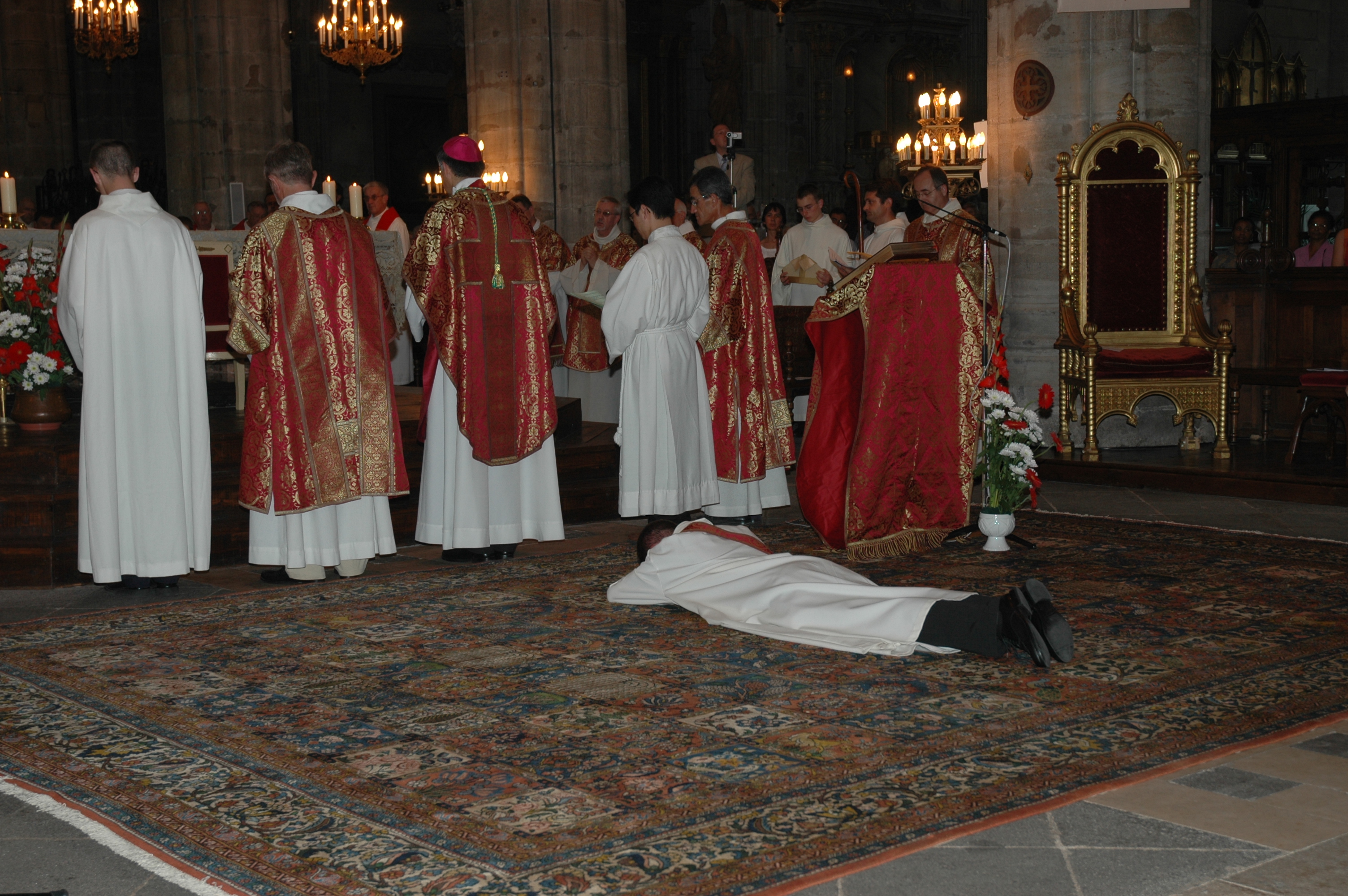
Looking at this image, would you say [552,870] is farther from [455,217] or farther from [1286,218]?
[1286,218]

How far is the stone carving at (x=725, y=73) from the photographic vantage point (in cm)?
2008

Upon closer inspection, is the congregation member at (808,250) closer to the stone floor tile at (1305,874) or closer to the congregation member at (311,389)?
the congregation member at (311,389)

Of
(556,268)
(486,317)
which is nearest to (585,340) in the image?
(556,268)

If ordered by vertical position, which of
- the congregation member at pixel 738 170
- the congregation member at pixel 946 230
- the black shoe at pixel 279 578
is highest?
the congregation member at pixel 738 170

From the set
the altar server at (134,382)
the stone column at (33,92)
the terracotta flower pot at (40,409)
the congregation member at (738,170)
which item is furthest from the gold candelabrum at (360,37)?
the altar server at (134,382)

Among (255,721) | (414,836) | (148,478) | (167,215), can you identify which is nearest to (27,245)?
(167,215)

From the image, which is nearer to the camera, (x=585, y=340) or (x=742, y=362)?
(x=742, y=362)

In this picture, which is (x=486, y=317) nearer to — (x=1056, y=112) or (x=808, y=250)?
(x=1056, y=112)

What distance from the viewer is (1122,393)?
8766mm

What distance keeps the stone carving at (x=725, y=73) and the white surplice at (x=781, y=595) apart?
51.4 feet

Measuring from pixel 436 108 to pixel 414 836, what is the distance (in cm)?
1871

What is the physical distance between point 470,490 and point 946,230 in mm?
3354

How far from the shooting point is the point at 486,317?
21.5 ft

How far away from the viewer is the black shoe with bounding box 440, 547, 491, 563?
6.53 m
